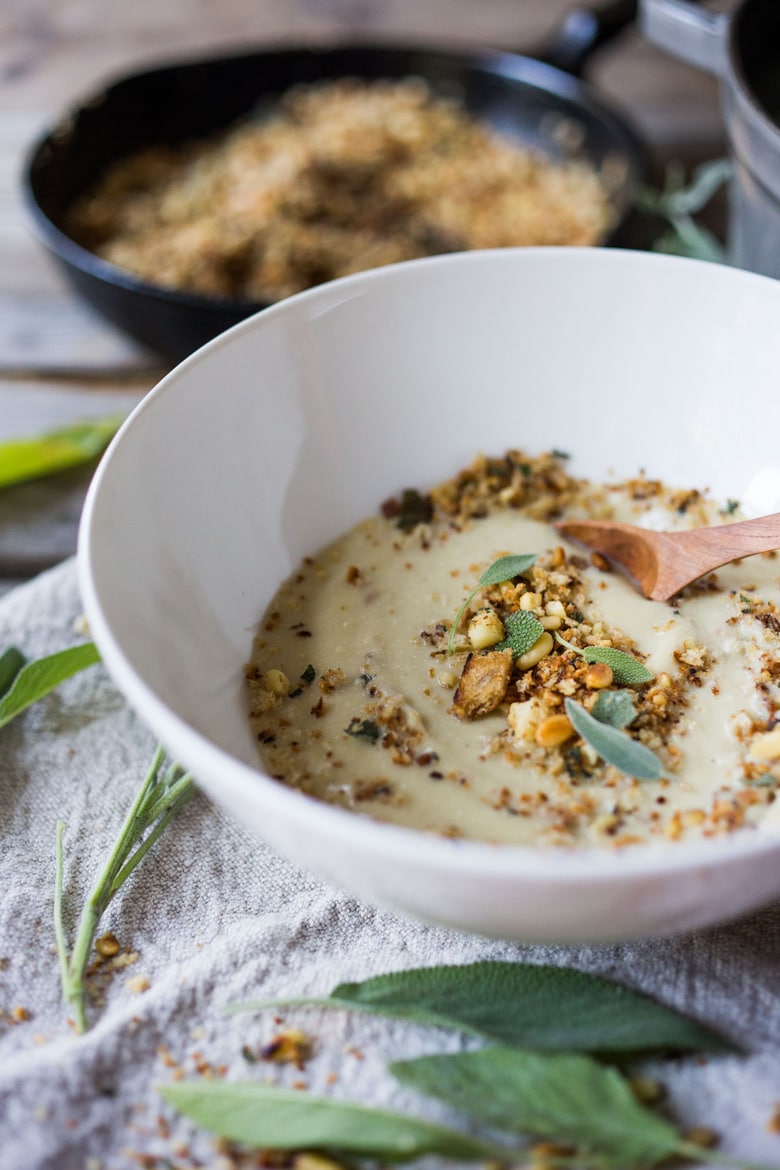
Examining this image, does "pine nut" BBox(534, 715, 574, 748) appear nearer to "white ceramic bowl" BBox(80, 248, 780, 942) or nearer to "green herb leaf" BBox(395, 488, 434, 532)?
"white ceramic bowl" BBox(80, 248, 780, 942)

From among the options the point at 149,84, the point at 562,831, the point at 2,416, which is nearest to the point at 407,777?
the point at 562,831

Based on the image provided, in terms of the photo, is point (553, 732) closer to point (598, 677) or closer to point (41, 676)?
point (598, 677)

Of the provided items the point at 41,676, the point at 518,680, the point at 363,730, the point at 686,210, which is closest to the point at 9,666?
the point at 41,676

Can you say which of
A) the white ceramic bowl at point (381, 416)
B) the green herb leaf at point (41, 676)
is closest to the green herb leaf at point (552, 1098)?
the white ceramic bowl at point (381, 416)

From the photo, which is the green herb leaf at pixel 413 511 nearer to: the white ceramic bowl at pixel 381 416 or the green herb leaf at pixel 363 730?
the white ceramic bowl at pixel 381 416

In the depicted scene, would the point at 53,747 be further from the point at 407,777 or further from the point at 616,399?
the point at 616,399

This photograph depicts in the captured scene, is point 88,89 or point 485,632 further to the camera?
point 88,89
